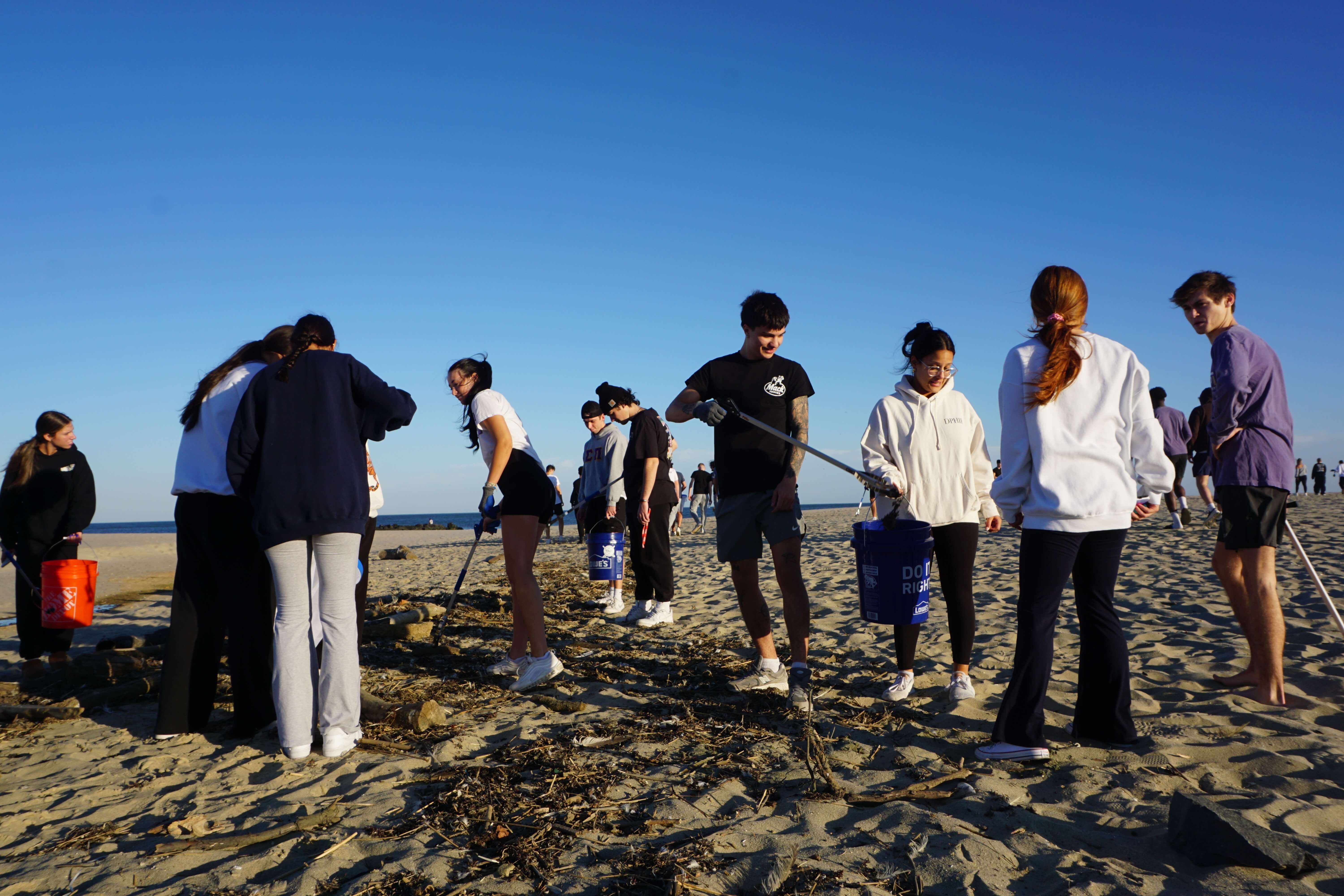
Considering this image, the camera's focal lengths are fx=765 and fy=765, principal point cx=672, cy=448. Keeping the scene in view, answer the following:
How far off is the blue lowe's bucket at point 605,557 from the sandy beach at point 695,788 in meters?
1.82

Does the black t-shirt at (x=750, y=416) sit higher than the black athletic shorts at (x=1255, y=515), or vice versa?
the black t-shirt at (x=750, y=416)

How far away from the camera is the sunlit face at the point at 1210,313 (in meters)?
3.82

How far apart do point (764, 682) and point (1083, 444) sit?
2145 millimetres

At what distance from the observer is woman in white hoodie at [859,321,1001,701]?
391cm

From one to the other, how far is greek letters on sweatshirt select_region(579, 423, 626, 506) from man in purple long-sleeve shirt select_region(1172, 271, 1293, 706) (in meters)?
4.59

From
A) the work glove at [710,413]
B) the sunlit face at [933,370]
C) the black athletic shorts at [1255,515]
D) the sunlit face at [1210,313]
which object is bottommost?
the black athletic shorts at [1255,515]

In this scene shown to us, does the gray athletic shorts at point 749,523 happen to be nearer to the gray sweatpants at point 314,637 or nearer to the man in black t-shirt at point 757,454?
the man in black t-shirt at point 757,454

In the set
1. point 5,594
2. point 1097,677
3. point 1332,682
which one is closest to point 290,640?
point 1097,677

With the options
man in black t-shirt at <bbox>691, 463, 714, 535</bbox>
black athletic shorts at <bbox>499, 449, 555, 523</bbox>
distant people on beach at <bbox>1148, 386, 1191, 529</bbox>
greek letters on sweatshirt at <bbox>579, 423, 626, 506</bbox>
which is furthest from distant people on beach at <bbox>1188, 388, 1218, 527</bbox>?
man in black t-shirt at <bbox>691, 463, 714, 535</bbox>

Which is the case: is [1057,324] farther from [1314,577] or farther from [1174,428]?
[1174,428]

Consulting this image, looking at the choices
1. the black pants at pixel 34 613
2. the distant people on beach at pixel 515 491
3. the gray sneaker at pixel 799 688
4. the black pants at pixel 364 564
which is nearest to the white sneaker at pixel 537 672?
the distant people on beach at pixel 515 491

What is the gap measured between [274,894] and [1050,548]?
9.51 ft

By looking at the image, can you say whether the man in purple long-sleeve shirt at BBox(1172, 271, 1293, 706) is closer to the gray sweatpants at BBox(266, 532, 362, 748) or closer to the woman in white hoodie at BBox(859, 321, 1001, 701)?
the woman in white hoodie at BBox(859, 321, 1001, 701)

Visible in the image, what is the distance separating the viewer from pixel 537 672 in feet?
14.6
